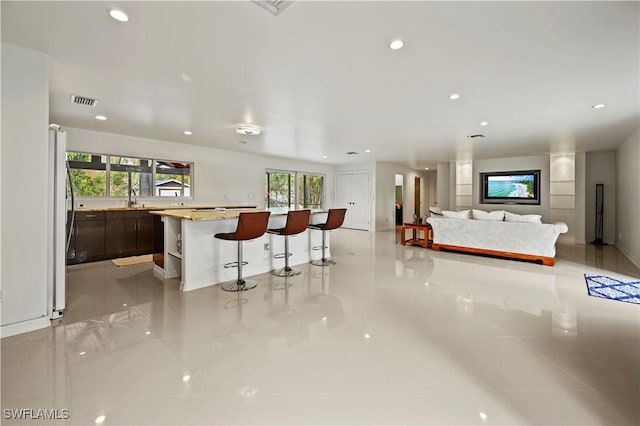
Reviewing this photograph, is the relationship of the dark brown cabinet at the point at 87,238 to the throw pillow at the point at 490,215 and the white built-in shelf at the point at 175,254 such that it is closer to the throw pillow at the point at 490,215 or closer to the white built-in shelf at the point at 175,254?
the white built-in shelf at the point at 175,254

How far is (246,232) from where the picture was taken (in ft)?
10.8

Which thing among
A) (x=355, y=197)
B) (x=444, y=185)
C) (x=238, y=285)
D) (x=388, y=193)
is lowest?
(x=238, y=285)

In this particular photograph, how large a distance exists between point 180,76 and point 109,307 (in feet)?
8.36

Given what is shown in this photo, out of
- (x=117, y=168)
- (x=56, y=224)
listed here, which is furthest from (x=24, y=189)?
(x=117, y=168)

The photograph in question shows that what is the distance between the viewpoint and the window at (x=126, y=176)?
17.2ft

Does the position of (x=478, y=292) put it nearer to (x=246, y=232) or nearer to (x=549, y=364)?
(x=549, y=364)

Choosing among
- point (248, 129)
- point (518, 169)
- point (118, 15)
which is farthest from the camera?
point (518, 169)

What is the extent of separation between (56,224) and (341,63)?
311cm

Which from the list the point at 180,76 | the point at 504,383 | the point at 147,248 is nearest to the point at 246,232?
the point at 180,76

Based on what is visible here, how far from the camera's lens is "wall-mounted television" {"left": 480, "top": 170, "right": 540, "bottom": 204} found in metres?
8.18

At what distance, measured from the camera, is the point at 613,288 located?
3588 mm

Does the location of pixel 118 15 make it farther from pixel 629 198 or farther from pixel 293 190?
pixel 629 198

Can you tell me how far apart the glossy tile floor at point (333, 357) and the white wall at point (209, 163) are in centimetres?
304

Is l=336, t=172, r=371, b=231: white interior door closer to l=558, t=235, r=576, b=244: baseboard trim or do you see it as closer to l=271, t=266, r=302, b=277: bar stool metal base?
l=558, t=235, r=576, b=244: baseboard trim
